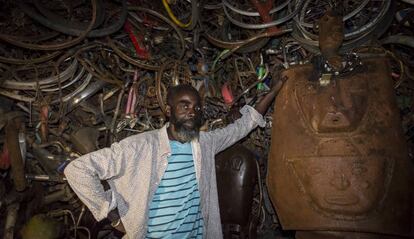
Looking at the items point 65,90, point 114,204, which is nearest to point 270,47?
point 114,204

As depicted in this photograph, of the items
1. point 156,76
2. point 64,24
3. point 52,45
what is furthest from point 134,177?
point 64,24

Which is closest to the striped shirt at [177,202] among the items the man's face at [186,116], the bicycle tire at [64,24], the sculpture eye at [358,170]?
the man's face at [186,116]

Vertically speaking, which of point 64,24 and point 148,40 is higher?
point 64,24

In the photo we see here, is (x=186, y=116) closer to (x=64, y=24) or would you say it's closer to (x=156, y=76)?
(x=156, y=76)

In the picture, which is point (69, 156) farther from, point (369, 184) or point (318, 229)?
point (369, 184)

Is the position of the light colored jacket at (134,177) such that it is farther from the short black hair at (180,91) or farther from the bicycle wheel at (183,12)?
the bicycle wheel at (183,12)

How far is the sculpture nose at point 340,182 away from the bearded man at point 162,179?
91 centimetres

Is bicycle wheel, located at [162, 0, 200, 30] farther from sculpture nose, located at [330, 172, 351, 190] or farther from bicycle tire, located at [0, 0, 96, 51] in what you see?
sculpture nose, located at [330, 172, 351, 190]

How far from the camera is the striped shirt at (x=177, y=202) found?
7.48 feet

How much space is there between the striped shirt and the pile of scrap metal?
0.47 m

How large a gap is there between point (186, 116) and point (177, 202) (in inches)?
28.2

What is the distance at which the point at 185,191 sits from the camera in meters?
2.38

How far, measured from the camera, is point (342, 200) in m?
2.02

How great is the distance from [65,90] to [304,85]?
2976 mm
